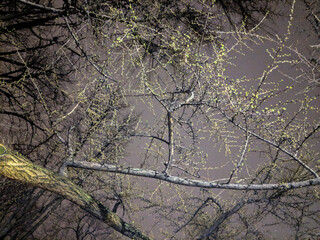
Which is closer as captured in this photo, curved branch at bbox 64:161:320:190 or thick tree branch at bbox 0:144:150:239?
thick tree branch at bbox 0:144:150:239

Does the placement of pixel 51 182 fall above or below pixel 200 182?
below

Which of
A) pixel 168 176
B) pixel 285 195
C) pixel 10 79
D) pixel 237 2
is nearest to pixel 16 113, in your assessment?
pixel 10 79

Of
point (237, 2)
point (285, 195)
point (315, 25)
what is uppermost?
point (237, 2)

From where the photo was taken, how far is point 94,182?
23.6ft

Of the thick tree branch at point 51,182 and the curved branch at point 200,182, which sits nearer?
the thick tree branch at point 51,182

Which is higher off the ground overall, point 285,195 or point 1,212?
point 285,195

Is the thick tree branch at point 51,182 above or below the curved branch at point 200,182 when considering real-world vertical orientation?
below

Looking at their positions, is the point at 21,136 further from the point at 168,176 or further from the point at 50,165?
the point at 168,176

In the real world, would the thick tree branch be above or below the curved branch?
below

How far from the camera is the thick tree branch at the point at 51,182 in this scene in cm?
256

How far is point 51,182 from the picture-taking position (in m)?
2.94

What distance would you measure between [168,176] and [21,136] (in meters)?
7.48

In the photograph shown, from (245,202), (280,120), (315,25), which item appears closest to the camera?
(280,120)

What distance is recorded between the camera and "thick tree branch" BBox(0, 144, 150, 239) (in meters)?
2.56
